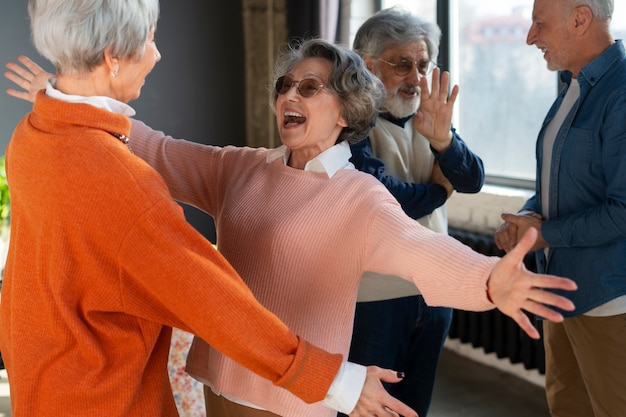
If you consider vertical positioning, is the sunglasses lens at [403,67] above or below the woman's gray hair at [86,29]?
below

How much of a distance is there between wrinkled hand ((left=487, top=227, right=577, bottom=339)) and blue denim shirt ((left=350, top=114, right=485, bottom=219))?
0.88 meters

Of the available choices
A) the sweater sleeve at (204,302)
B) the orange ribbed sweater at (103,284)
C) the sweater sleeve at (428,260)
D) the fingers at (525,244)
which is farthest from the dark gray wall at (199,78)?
the fingers at (525,244)

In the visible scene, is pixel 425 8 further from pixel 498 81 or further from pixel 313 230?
pixel 313 230

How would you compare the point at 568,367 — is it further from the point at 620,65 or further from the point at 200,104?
the point at 200,104

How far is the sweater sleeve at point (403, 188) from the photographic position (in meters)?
2.28

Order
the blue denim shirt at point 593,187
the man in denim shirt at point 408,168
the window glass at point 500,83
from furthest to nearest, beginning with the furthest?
1. the window glass at point 500,83
2. the man in denim shirt at point 408,168
3. the blue denim shirt at point 593,187

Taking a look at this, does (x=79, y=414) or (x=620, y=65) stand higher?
(x=620, y=65)

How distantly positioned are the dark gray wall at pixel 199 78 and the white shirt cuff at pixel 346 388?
439cm

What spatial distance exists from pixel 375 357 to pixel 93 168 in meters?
1.31

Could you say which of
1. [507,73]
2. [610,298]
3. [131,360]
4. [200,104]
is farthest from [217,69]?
[131,360]

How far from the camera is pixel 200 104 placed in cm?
586

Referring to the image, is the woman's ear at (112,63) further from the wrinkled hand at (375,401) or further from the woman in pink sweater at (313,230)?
the wrinkled hand at (375,401)

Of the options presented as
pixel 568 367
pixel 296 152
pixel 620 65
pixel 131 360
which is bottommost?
pixel 568 367

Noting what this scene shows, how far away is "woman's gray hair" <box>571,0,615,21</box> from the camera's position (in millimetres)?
2295
